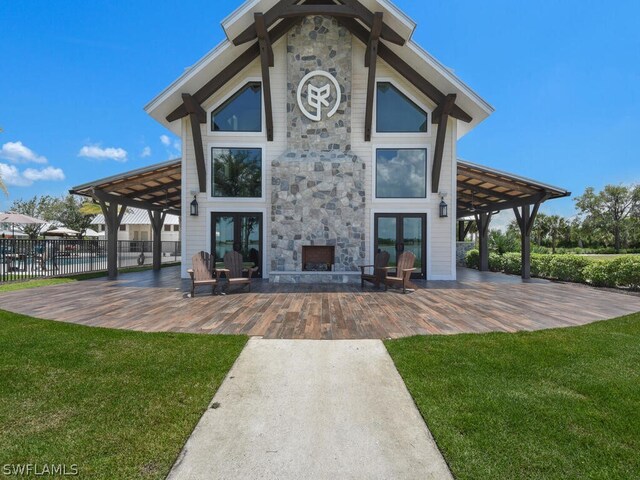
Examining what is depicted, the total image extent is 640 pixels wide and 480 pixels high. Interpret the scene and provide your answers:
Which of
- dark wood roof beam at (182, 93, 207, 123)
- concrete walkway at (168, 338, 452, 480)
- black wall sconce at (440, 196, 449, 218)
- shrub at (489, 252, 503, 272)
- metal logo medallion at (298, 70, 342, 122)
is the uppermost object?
metal logo medallion at (298, 70, 342, 122)

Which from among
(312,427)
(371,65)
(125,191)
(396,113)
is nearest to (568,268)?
(396,113)

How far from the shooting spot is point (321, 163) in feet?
33.2

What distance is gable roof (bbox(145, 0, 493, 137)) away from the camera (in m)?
8.82

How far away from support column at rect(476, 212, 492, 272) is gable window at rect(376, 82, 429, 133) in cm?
603

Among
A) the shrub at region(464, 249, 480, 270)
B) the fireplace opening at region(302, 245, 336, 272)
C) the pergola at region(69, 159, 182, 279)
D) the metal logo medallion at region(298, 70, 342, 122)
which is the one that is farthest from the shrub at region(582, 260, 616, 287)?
the pergola at region(69, 159, 182, 279)

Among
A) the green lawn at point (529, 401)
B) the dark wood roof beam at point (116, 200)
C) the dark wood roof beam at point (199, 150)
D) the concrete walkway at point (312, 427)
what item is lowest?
the concrete walkway at point (312, 427)

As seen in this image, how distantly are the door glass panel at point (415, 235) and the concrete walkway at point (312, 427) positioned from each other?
754 centimetres

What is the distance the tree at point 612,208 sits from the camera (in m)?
37.9

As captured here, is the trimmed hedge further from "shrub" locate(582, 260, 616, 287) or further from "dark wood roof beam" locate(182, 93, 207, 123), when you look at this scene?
"dark wood roof beam" locate(182, 93, 207, 123)

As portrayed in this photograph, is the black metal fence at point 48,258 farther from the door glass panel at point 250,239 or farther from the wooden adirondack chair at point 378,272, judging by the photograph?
the wooden adirondack chair at point 378,272

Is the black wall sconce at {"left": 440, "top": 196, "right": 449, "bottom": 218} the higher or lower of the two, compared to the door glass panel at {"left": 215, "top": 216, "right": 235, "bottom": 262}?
higher

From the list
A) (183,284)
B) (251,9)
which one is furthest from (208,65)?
(183,284)

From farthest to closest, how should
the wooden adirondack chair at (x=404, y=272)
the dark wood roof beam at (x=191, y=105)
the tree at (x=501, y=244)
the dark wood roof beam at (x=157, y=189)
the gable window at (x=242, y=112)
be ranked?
1. the tree at (x=501, y=244)
2. the dark wood roof beam at (x=157, y=189)
3. the gable window at (x=242, y=112)
4. the dark wood roof beam at (x=191, y=105)
5. the wooden adirondack chair at (x=404, y=272)

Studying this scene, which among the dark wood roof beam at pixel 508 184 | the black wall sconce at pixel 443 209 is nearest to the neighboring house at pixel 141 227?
the black wall sconce at pixel 443 209
